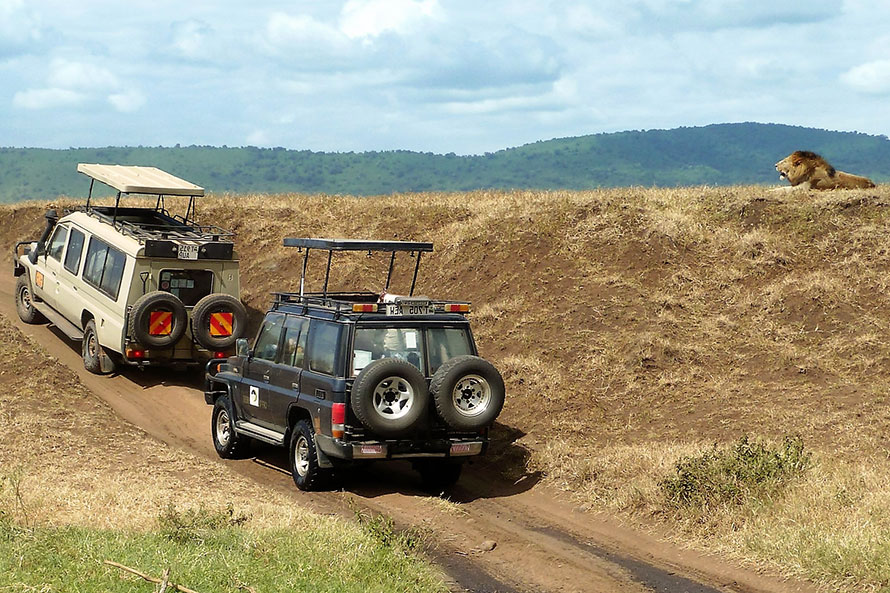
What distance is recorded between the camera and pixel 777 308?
59.9ft

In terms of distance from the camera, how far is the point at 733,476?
10719mm

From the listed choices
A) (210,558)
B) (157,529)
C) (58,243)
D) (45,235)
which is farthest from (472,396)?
(45,235)

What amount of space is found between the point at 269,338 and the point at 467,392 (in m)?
2.86

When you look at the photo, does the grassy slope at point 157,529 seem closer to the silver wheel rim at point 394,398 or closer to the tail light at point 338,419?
the tail light at point 338,419

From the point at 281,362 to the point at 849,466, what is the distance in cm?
668

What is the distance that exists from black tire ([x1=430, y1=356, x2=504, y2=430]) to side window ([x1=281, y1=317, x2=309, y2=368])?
1.74 meters

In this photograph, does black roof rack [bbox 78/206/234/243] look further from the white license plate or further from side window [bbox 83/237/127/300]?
the white license plate

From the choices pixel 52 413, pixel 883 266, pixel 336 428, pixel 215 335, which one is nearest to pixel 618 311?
pixel 883 266

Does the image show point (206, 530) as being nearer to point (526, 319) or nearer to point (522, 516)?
point (522, 516)

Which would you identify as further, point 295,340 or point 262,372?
point 262,372

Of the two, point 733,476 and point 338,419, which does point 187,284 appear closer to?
point 338,419

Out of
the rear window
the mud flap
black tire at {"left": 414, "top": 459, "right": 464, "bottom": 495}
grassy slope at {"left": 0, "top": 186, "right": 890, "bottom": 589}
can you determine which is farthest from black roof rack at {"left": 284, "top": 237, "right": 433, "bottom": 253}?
the mud flap

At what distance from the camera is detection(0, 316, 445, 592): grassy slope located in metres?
7.52

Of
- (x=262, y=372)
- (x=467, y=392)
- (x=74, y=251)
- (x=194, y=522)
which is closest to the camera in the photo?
(x=194, y=522)
